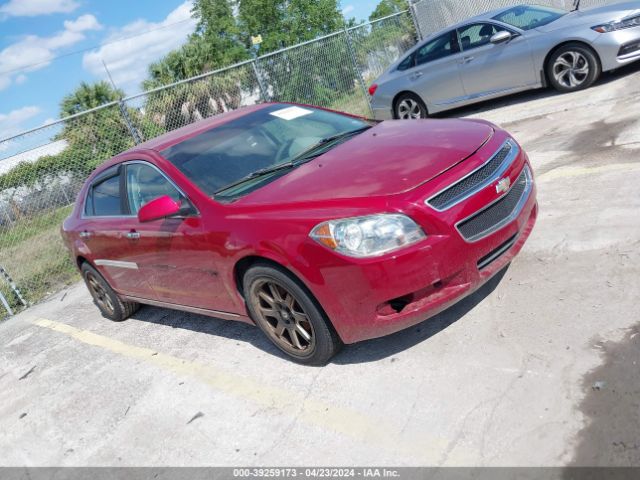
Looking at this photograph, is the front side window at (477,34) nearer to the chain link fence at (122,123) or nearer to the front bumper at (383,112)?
the front bumper at (383,112)

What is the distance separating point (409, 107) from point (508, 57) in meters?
2.01

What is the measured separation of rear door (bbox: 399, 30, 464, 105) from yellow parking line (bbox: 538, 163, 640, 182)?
14.4 feet

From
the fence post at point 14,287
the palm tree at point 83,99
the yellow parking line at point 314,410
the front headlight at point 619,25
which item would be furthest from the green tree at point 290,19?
the yellow parking line at point 314,410

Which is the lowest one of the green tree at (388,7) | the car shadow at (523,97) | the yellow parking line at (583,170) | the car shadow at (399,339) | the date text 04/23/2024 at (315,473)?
the date text 04/23/2024 at (315,473)

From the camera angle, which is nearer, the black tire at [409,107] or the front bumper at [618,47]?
the front bumper at [618,47]

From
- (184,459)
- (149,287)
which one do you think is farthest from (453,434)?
(149,287)

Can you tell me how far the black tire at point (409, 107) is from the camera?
10.2 metres

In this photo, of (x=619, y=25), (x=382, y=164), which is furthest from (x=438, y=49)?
(x=382, y=164)

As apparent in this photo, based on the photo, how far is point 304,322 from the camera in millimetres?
3627

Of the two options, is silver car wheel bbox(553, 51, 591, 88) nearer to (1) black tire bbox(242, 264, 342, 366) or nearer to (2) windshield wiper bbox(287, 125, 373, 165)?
(2) windshield wiper bbox(287, 125, 373, 165)

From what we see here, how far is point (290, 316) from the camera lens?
144 inches

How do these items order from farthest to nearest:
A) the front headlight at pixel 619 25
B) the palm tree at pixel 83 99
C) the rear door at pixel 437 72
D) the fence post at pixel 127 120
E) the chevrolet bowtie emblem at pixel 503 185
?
the palm tree at pixel 83 99 → the fence post at pixel 127 120 → the rear door at pixel 437 72 → the front headlight at pixel 619 25 → the chevrolet bowtie emblem at pixel 503 185

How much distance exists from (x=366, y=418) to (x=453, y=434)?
52cm

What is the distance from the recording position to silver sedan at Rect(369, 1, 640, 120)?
7945mm
